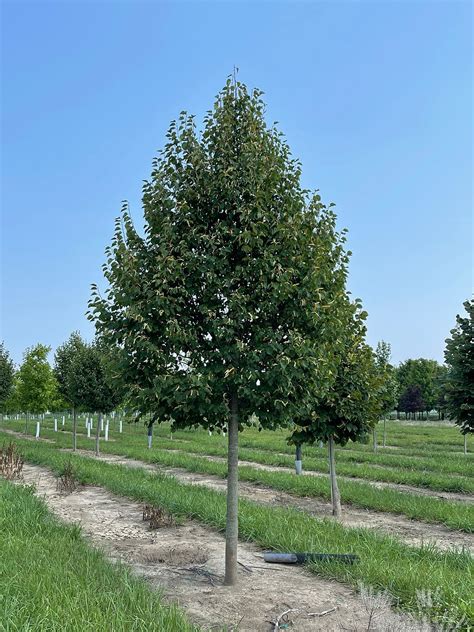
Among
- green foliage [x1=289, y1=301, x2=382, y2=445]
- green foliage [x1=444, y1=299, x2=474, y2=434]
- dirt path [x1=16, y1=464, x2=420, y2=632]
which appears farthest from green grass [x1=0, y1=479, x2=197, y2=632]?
green foliage [x1=444, y1=299, x2=474, y2=434]

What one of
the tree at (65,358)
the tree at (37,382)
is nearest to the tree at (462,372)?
the tree at (65,358)

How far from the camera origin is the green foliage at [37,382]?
34.1 metres

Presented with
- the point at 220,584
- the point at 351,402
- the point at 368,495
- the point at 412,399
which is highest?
the point at 351,402

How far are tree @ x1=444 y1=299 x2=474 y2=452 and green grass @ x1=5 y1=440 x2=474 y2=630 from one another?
579 cm

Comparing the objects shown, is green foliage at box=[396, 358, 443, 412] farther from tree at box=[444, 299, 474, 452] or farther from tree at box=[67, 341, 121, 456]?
tree at box=[444, 299, 474, 452]

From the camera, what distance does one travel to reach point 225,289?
6398 millimetres

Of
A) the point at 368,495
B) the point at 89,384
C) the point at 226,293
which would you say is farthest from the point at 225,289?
the point at 89,384

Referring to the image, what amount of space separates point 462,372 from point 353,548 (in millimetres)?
7585

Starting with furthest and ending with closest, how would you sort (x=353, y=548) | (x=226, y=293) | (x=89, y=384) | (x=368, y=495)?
(x=89, y=384) < (x=368, y=495) < (x=353, y=548) < (x=226, y=293)

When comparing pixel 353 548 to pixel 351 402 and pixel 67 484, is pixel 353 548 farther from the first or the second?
pixel 67 484

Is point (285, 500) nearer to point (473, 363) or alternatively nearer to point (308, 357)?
point (473, 363)

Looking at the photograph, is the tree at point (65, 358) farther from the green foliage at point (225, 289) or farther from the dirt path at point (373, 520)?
the green foliage at point (225, 289)

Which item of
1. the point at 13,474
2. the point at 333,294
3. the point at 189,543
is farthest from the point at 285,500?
the point at 333,294

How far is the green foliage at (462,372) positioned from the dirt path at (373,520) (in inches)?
137
